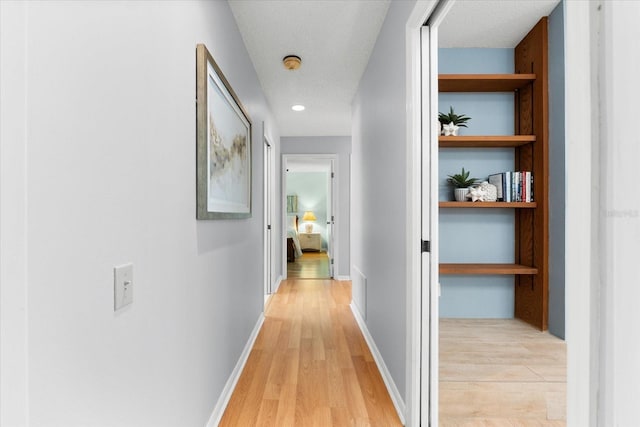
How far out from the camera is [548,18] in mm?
2465

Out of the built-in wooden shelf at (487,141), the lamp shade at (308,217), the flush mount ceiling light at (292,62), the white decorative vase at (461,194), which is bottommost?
the lamp shade at (308,217)

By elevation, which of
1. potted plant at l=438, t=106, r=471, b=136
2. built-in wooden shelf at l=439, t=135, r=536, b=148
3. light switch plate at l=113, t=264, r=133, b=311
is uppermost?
potted plant at l=438, t=106, r=471, b=136

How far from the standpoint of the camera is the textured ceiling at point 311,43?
2.06 meters

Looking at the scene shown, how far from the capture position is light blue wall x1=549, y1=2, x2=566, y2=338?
239 centimetres

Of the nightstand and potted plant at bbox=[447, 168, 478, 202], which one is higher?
potted plant at bbox=[447, 168, 478, 202]

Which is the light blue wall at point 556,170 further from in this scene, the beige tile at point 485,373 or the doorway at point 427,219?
the doorway at point 427,219

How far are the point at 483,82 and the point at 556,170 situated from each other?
0.88 m

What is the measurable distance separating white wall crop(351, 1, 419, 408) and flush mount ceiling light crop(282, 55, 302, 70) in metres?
0.61

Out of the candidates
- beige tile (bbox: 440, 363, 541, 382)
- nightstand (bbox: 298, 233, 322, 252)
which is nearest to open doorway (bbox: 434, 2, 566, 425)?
beige tile (bbox: 440, 363, 541, 382)

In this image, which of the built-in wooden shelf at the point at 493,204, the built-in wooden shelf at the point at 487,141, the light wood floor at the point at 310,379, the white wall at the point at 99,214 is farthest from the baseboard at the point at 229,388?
the built-in wooden shelf at the point at 487,141

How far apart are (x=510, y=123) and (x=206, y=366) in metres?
2.93

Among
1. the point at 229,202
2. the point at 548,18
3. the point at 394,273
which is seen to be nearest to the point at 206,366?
the point at 229,202

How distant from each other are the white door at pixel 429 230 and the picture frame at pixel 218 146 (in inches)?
40.0

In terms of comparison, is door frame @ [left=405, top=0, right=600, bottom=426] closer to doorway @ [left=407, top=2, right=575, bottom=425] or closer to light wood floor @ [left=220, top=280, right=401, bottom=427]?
doorway @ [left=407, top=2, right=575, bottom=425]
